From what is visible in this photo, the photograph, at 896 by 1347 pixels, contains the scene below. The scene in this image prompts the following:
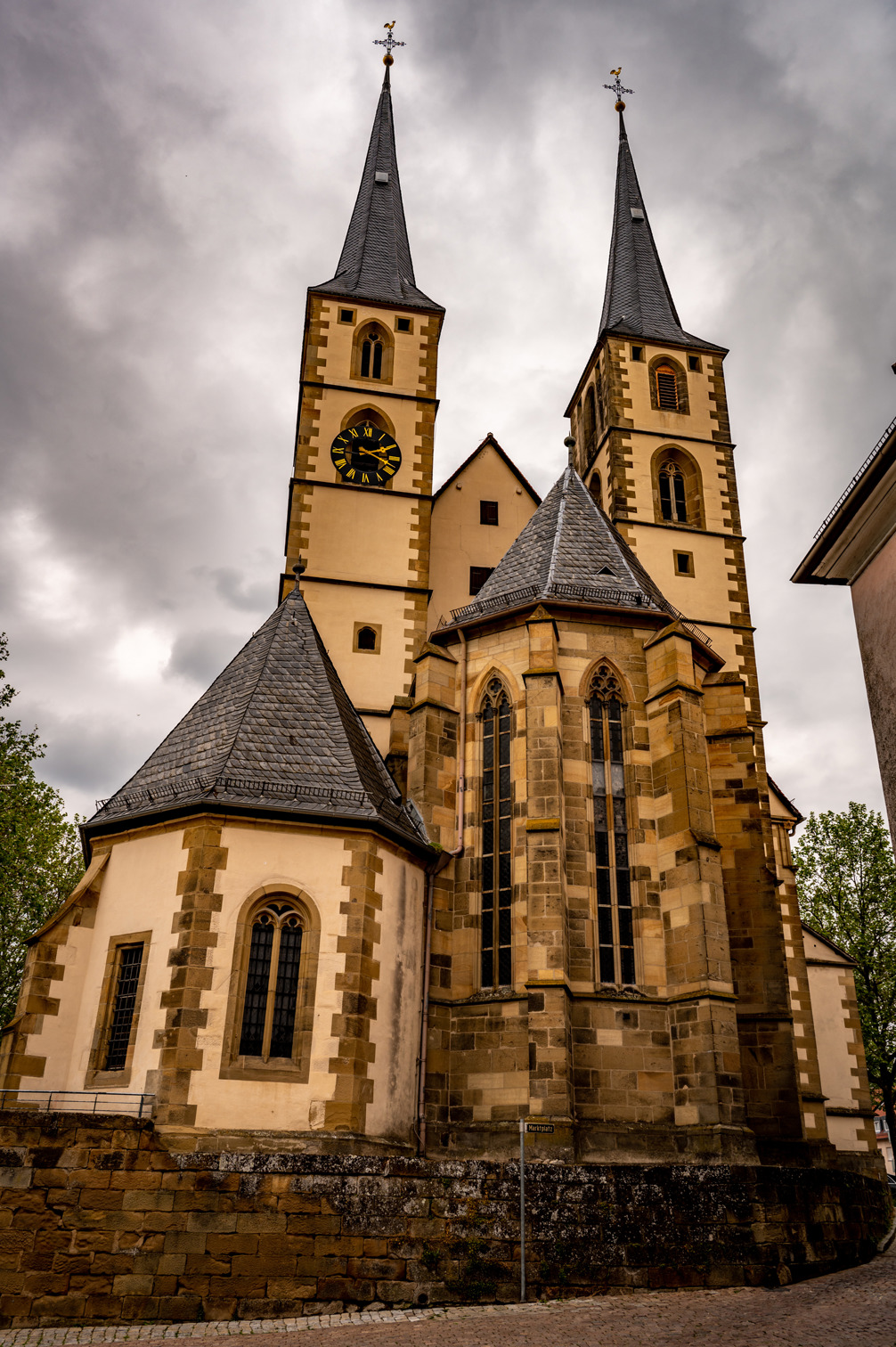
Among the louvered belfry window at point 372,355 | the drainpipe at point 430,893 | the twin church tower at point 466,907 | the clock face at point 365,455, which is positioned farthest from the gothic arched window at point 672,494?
the drainpipe at point 430,893

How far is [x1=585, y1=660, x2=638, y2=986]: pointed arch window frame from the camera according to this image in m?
16.7

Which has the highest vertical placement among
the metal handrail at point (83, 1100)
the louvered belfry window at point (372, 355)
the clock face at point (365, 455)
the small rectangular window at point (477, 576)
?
the louvered belfry window at point (372, 355)

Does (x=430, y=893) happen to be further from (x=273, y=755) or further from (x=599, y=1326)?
(x=599, y=1326)

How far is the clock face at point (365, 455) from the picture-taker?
89.9 ft

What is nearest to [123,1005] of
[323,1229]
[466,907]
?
[323,1229]

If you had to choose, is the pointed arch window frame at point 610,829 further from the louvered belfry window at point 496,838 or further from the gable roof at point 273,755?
the gable roof at point 273,755

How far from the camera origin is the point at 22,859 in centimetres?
2733

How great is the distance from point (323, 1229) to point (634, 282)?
30.4m

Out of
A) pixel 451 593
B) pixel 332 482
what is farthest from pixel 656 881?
pixel 332 482

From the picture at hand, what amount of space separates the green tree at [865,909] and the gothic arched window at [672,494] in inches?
448

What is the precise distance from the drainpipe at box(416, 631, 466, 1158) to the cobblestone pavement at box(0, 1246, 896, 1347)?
14.4 feet

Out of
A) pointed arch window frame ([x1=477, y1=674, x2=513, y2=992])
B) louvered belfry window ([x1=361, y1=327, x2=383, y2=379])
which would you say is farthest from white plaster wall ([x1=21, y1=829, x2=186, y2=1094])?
louvered belfry window ([x1=361, y1=327, x2=383, y2=379])

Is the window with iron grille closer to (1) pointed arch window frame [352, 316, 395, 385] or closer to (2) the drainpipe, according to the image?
(2) the drainpipe

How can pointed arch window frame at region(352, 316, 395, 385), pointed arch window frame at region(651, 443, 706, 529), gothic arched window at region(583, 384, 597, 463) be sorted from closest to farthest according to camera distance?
pointed arch window frame at region(352, 316, 395, 385)
pointed arch window frame at region(651, 443, 706, 529)
gothic arched window at region(583, 384, 597, 463)
